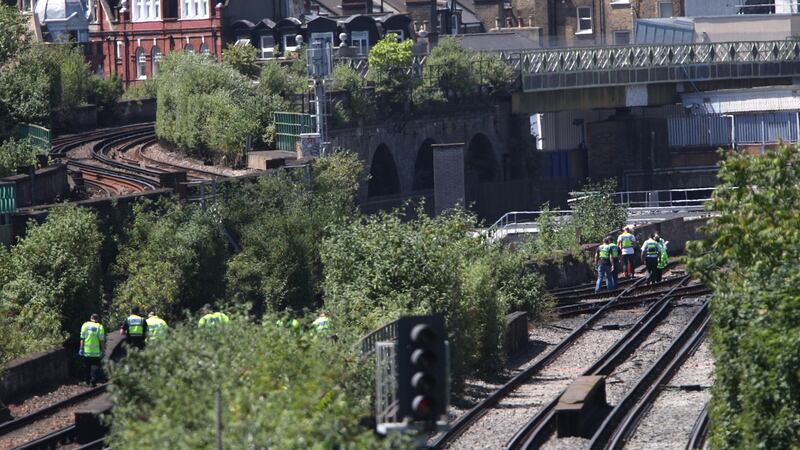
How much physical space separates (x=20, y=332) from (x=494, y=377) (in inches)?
312

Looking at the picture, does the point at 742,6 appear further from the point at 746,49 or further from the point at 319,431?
the point at 319,431

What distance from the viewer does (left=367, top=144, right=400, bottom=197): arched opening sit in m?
60.9

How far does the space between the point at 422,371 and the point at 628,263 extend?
3035cm

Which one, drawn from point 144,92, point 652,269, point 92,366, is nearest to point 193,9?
point 144,92

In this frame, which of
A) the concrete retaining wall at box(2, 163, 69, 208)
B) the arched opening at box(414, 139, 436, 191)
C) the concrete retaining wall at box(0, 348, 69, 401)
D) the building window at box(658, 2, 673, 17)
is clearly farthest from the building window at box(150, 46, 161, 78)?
the concrete retaining wall at box(0, 348, 69, 401)

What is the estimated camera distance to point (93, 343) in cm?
2506

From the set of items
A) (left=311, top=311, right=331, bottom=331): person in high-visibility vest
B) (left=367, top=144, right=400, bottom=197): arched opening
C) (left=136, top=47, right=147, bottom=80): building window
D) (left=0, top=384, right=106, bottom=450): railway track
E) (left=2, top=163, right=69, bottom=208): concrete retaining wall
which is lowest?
(left=0, top=384, right=106, bottom=450): railway track

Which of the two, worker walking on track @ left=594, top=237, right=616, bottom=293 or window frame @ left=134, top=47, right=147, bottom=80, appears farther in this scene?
window frame @ left=134, top=47, right=147, bottom=80

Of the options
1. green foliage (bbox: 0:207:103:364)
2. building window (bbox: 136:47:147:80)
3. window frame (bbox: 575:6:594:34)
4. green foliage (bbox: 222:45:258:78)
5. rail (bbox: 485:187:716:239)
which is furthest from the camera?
window frame (bbox: 575:6:594:34)

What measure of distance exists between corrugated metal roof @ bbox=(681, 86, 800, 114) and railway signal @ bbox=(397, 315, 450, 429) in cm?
5574

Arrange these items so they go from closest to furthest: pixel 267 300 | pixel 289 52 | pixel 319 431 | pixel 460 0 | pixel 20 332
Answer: pixel 319 431 < pixel 20 332 < pixel 267 300 < pixel 289 52 < pixel 460 0

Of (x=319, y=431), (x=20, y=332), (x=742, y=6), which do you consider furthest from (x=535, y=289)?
(x=742, y=6)

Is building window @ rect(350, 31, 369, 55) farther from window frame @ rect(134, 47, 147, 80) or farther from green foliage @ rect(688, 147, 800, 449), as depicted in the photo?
green foliage @ rect(688, 147, 800, 449)

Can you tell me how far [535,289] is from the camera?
35375mm
